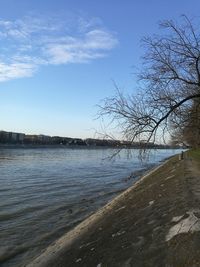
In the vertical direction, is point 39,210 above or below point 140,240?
below

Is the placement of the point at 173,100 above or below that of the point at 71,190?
above

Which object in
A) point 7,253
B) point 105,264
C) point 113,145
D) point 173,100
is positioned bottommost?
point 7,253

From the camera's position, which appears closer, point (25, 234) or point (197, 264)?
point (197, 264)

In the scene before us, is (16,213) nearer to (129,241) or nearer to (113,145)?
(113,145)

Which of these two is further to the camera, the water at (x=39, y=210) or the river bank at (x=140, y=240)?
the water at (x=39, y=210)

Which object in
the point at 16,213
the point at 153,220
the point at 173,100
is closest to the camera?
the point at 153,220

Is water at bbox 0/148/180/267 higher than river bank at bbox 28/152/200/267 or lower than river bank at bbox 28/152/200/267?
lower

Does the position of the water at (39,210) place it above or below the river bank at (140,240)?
below

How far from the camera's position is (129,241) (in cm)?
1030

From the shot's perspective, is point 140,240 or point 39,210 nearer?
point 140,240

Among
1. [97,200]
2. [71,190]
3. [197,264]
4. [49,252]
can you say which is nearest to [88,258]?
[49,252]

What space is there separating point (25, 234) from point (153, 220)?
5.62 m

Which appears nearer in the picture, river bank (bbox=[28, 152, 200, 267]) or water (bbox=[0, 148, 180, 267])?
river bank (bbox=[28, 152, 200, 267])

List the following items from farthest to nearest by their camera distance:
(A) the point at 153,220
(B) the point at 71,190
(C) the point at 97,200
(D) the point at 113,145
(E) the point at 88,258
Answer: (B) the point at 71,190
(C) the point at 97,200
(D) the point at 113,145
(A) the point at 153,220
(E) the point at 88,258
